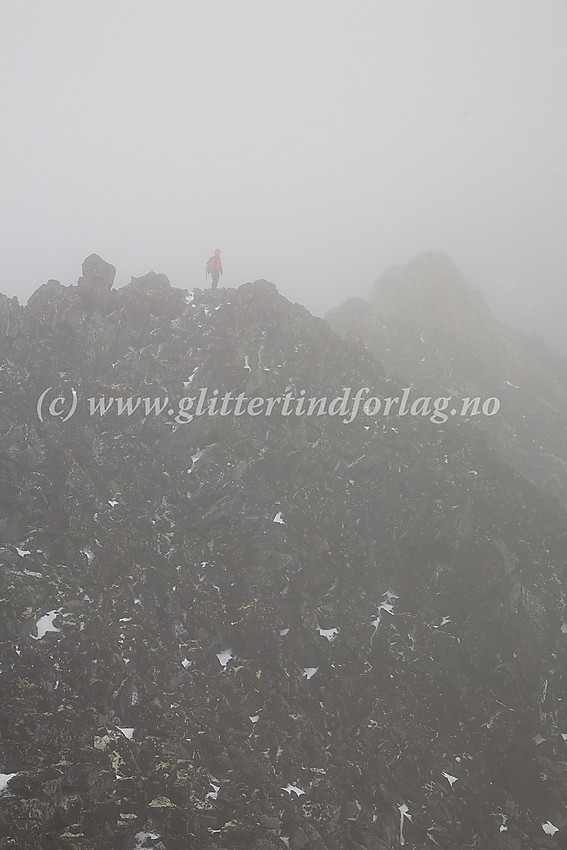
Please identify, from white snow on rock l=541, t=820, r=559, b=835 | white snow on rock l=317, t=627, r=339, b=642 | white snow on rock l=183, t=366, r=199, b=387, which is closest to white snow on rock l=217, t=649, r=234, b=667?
white snow on rock l=317, t=627, r=339, b=642

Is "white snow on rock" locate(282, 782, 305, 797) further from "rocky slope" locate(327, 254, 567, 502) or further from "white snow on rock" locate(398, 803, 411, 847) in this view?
"rocky slope" locate(327, 254, 567, 502)

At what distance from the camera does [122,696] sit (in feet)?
64.3

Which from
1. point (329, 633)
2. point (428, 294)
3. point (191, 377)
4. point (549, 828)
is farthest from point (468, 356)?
point (549, 828)

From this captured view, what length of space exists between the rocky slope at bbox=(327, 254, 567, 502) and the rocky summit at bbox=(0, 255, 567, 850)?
19.8 feet

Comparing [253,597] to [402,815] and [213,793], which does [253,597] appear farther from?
[402,815]

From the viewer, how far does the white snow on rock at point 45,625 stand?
66.0 ft

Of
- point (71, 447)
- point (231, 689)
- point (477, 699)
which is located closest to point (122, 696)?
point (231, 689)

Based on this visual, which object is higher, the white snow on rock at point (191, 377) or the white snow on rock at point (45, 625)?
the white snow on rock at point (191, 377)

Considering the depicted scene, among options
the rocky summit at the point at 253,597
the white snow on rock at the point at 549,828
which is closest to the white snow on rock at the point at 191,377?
the rocky summit at the point at 253,597

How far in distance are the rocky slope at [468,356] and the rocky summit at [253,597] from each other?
238 inches

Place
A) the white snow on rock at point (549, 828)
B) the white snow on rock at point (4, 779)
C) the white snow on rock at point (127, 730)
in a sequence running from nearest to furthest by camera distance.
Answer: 1. the white snow on rock at point (4, 779)
2. the white snow on rock at point (127, 730)
3. the white snow on rock at point (549, 828)

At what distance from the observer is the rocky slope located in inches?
1673

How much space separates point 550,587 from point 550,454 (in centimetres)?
1949

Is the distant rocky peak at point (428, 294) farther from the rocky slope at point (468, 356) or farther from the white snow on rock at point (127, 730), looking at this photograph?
the white snow on rock at point (127, 730)
